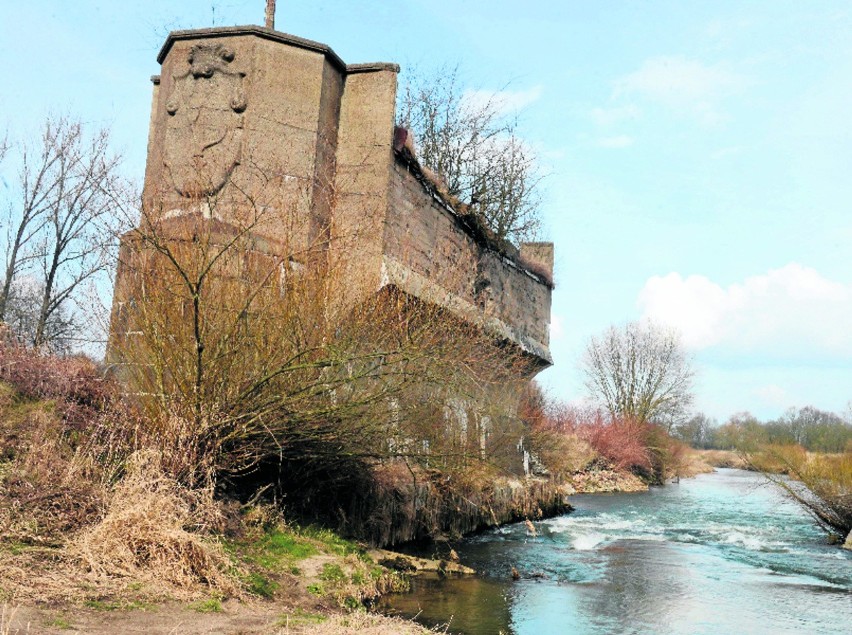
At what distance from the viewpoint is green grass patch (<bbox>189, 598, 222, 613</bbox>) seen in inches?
235

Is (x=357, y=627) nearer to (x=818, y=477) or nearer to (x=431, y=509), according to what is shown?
(x=431, y=509)

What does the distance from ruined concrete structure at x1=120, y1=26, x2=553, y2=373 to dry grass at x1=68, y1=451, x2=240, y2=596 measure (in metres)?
3.23

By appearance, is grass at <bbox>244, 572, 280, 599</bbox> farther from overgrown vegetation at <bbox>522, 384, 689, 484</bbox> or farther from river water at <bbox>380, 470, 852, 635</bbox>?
overgrown vegetation at <bbox>522, 384, 689, 484</bbox>

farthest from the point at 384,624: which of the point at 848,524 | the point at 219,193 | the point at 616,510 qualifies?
the point at 616,510

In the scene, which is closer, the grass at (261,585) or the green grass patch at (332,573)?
the grass at (261,585)

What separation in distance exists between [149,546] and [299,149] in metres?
5.82

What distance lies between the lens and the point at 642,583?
10289 mm

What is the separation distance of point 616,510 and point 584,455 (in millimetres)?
10884

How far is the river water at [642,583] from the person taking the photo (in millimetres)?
8086

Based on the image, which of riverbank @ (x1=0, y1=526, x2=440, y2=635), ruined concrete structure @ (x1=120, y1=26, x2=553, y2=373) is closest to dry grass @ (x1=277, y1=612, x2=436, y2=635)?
riverbank @ (x1=0, y1=526, x2=440, y2=635)

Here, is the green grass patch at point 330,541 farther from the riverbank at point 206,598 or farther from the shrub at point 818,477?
the shrub at point 818,477

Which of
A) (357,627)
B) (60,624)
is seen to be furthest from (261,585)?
(60,624)

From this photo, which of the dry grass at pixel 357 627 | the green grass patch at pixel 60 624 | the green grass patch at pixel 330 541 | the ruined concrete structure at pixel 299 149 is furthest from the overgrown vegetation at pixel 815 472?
the green grass patch at pixel 60 624

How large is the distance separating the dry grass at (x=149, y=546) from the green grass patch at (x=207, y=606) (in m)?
0.20
